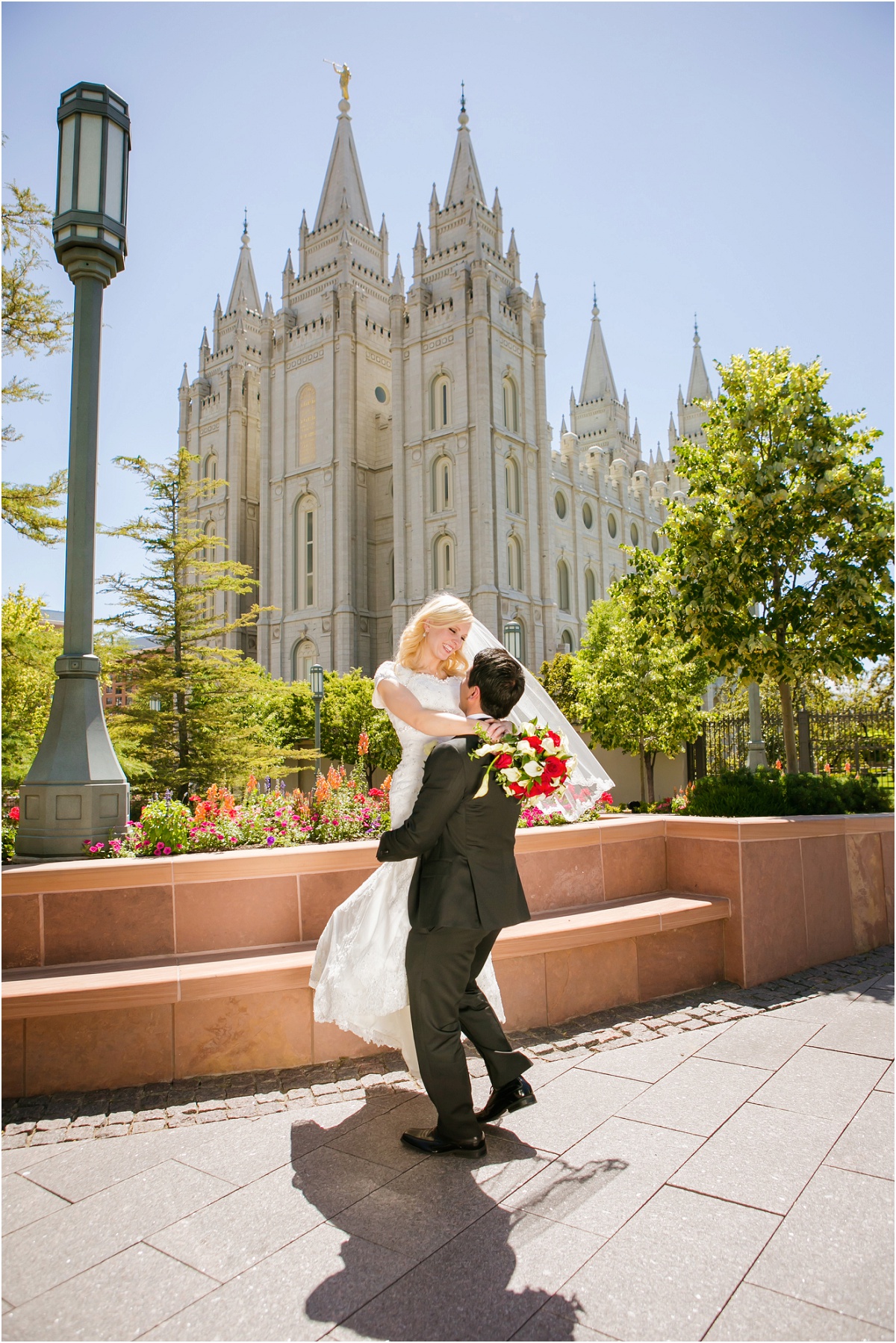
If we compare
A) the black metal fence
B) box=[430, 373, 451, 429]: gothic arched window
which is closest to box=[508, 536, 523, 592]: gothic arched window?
box=[430, 373, 451, 429]: gothic arched window

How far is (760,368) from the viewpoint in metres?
8.98

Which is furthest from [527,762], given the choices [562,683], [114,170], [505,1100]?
[562,683]

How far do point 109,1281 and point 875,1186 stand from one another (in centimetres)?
253

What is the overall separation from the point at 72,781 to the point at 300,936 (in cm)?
163

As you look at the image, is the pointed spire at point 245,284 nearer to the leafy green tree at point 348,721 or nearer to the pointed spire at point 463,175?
the pointed spire at point 463,175

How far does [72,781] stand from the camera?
4.70 meters

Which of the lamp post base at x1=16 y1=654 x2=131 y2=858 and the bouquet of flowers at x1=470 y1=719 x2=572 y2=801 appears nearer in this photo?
the bouquet of flowers at x1=470 y1=719 x2=572 y2=801

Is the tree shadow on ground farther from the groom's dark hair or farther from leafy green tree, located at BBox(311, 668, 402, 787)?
leafy green tree, located at BBox(311, 668, 402, 787)

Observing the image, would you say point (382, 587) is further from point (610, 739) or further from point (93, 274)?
point (93, 274)

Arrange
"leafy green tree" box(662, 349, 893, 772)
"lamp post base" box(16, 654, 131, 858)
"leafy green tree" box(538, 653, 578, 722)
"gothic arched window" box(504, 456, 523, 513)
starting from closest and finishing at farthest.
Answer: "lamp post base" box(16, 654, 131, 858) < "leafy green tree" box(662, 349, 893, 772) < "leafy green tree" box(538, 653, 578, 722) < "gothic arched window" box(504, 456, 523, 513)

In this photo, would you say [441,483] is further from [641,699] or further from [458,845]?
[458,845]

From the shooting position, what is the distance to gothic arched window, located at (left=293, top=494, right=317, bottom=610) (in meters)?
44.8

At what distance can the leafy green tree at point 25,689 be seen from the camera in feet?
38.2

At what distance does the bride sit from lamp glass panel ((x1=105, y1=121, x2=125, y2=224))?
3614 mm
